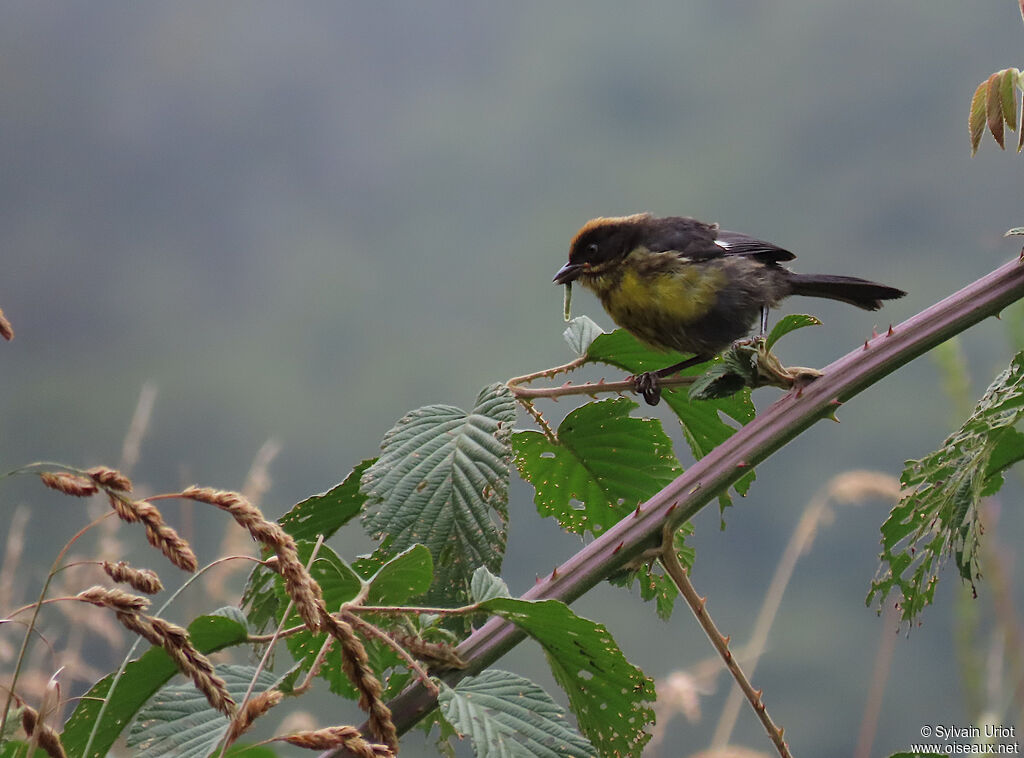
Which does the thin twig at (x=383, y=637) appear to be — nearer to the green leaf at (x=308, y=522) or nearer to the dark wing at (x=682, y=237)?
the green leaf at (x=308, y=522)

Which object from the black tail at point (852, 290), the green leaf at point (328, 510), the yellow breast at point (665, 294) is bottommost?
the green leaf at point (328, 510)

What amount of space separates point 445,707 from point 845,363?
0.44 meters

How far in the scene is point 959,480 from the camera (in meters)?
0.97

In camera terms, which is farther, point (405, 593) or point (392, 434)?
point (392, 434)

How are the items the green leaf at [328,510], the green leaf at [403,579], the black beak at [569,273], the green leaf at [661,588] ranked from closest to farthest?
1. the green leaf at [403,579]
2. the green leaf at [328,510]
3. the green leaf at [661,588]
4. the black beak at [569,273]

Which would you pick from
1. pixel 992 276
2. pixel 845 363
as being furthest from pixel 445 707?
pixel 992 276

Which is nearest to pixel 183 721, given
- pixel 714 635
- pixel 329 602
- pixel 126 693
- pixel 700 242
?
pixel 126 693

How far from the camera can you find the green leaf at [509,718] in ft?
2.37

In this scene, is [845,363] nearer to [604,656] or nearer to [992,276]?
[992,276]

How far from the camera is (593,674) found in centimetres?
84

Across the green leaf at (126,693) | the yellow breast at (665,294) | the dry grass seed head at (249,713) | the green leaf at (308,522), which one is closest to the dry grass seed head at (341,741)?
the dry grass seed head at (249,713)

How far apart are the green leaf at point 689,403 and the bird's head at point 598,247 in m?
0.53

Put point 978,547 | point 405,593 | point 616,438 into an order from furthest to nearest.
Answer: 1. point 616,438
2. point 978,547
3. point 405,593

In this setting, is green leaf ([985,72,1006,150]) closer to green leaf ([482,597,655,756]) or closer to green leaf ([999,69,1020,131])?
green leaf ([999,69,1020,131])
